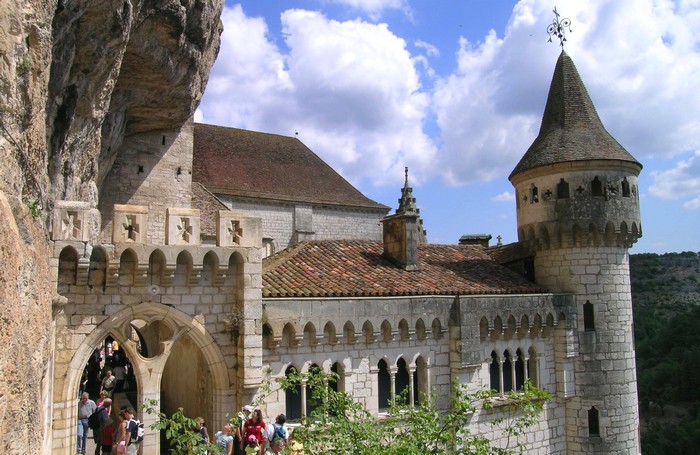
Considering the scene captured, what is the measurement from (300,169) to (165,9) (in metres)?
19.9

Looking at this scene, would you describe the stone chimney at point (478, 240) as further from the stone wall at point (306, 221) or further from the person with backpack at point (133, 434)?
the person with backpack at point (133, 434)

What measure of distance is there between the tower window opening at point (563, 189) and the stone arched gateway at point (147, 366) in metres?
11.7

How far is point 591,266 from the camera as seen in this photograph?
17938 millimetres

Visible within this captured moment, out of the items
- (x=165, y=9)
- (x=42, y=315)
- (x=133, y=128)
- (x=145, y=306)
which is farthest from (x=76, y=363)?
(x=133, y=128)

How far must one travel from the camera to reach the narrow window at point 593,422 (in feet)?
56.8

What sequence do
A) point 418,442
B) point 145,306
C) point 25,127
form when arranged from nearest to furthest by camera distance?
point 25,127 < point 418,442 < point 145,306

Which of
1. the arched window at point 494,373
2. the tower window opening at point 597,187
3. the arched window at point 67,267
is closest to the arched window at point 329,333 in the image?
the arched window at point 494,373

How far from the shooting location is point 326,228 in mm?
31266

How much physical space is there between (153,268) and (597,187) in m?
13.3

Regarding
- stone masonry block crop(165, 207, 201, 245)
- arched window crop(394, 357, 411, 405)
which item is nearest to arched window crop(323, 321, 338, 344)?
arched window crop(394, 357, 411, 405)

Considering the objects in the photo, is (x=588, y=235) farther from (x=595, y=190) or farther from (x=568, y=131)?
(x=568, y=131)

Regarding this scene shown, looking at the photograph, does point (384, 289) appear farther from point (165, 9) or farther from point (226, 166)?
point (226, 166)

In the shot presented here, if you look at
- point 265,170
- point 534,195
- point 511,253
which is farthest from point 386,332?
point 265,170

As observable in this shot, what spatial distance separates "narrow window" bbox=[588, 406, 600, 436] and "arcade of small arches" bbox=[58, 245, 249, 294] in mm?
11537
